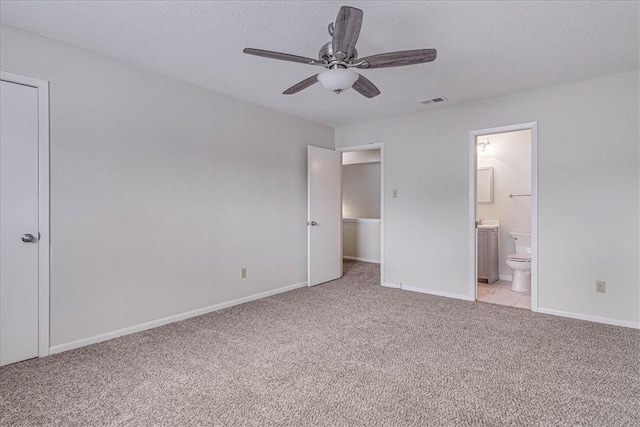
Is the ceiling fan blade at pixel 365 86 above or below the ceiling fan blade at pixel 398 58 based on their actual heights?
below

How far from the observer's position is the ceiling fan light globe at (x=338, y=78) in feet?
7.10

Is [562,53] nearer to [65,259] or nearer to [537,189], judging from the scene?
[537,189]

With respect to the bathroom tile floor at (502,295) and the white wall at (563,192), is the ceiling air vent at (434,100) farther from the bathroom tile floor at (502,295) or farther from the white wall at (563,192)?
the bathroom tile floor at (502,295)

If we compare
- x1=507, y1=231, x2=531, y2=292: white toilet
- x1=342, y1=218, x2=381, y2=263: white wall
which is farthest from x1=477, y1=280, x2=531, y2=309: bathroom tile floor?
x1=342, y1=218, x2=381, y2=263: white wall

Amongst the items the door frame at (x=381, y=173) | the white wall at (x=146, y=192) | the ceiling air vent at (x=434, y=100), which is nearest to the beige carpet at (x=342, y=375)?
the white wall at (x=146, y=192)

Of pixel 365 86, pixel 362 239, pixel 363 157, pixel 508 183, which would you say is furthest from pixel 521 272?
pixel 363 157

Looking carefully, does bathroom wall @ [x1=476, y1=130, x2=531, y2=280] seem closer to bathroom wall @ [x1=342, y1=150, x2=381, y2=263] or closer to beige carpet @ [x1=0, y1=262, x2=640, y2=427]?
beige carpet @ [x1=0, y1=262, x2=640, y2=427]

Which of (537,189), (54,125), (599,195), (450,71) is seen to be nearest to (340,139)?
(450,71)

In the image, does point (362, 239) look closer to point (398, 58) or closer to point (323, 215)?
point (323, 215)

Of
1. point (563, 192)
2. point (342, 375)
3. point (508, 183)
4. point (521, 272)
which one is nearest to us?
point (342, 375)

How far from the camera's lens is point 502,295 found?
172 inches

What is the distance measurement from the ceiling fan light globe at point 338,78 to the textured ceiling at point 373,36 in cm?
39

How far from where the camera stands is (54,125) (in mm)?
2639

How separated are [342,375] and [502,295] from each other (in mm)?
3020
